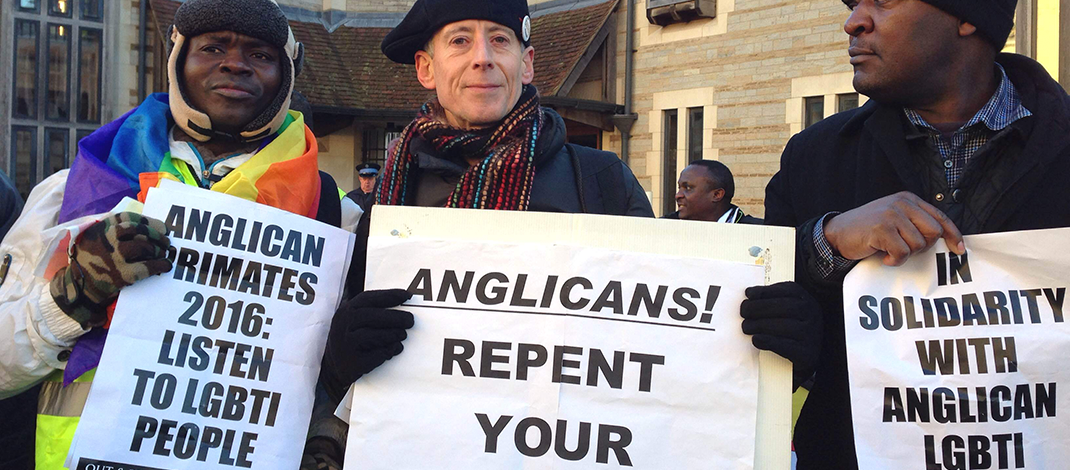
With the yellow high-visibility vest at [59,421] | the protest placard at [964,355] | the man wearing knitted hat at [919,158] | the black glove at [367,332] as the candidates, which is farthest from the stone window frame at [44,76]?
the protest placard at [964,355]

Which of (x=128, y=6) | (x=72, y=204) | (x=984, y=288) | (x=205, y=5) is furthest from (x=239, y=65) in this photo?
(x=128, y=6)

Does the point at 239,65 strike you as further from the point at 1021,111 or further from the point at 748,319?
the point at 1021,111

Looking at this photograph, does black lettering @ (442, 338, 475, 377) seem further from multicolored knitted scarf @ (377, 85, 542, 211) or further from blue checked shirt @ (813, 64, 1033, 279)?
blue checked shirt @ (813, 64, 1033, 279)

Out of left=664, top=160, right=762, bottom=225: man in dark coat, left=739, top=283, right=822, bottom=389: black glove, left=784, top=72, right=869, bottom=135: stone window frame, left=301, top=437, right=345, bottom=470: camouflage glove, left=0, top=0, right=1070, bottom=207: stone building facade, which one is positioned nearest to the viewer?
left=739, top=283, right=822, bottom=389: black glove

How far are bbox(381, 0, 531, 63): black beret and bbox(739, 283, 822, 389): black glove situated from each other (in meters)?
0.89

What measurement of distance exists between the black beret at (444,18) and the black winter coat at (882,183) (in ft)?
2.71

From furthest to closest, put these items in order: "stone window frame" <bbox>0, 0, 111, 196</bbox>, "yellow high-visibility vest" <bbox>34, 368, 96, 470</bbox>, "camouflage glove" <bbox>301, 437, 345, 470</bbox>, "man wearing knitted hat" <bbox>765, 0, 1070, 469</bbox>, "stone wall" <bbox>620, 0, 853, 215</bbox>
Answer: "stone window frame" <bbox>0, 0, 111, 196</bbox> → "stone wall" <bbox>620, 0, 853, 215</bbox> → "camouflage glove" <bbox>301, 437, 345, 470</bbox> → "yellow high-visibility vest" <bbox>34, 368, 96, 470</bbox> → "man wearing knitted hat" <bbox>765, 0, 1070, 469</bbox>

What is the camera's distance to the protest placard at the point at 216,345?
1950 mm

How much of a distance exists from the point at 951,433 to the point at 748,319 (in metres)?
0.49

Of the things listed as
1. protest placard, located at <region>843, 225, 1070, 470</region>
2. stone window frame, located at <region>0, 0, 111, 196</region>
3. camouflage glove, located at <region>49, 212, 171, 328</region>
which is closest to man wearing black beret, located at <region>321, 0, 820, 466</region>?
camouflage glove, located at <region>49, 212, 171, 328</region>

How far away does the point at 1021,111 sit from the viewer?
6.45 ft

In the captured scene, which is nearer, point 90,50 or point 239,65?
point 239,65

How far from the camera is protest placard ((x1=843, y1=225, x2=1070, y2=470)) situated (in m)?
1.80

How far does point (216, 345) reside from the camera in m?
2.03
